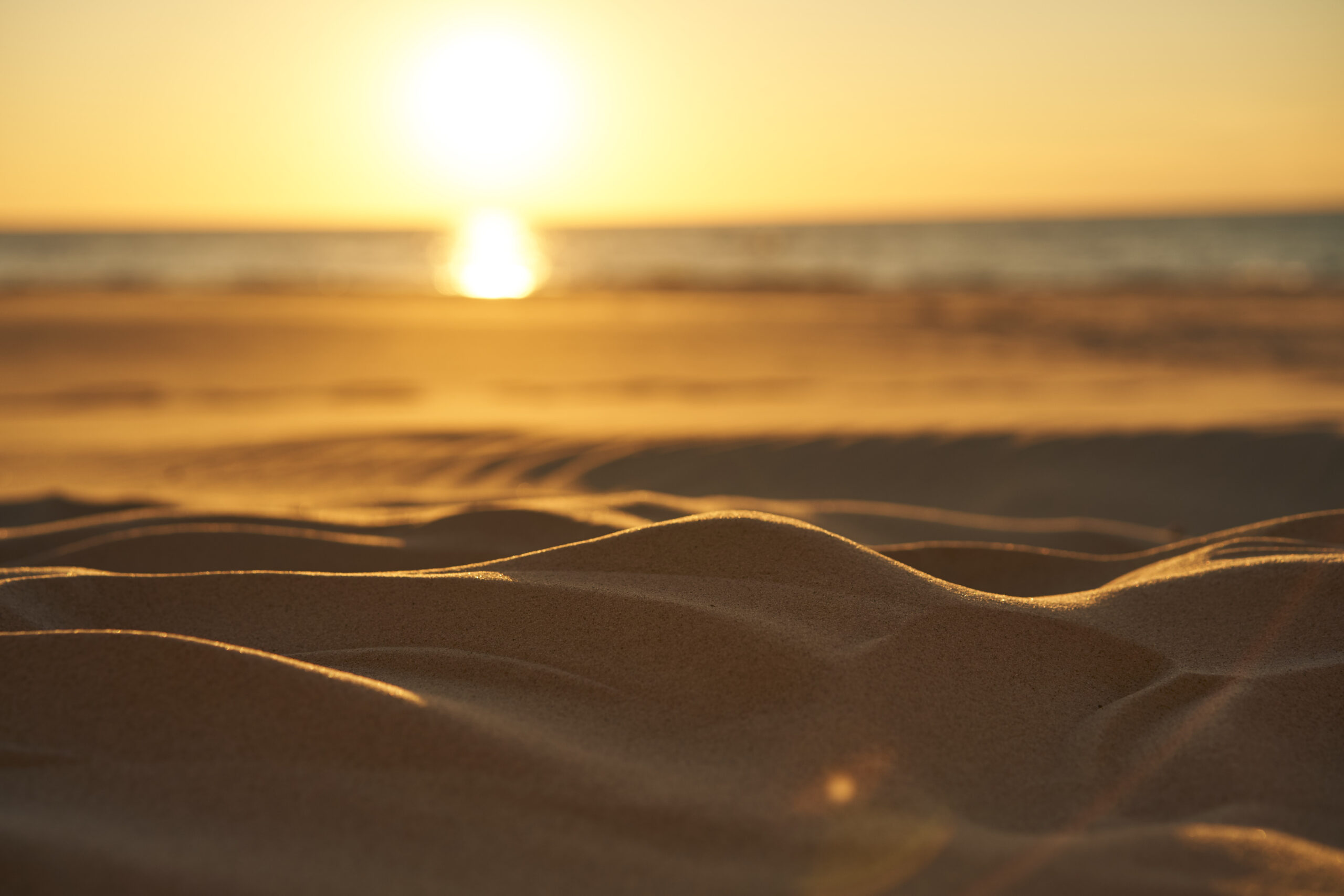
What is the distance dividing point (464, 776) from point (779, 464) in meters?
2.75

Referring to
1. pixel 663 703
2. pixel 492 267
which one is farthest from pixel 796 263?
pixel 663 703

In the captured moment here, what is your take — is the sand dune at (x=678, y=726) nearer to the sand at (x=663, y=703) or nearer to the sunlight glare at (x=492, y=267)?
the sand at (x=663, y=703)

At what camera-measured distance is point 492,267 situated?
2825 centimetres

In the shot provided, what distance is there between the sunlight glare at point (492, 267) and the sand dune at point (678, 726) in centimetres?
1142

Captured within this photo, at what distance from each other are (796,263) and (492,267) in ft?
32.4

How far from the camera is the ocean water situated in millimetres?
15359

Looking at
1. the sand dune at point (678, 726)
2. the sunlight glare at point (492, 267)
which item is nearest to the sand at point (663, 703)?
the sand dune at point (678, 726)

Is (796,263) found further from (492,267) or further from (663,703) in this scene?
(663,703)

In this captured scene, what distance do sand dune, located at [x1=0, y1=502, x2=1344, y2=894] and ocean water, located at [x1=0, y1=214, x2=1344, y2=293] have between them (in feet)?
41.5

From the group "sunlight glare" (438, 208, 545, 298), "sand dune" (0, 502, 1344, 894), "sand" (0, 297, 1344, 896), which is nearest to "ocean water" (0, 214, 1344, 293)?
"sunlight glare" (438, 208, 545, 298)

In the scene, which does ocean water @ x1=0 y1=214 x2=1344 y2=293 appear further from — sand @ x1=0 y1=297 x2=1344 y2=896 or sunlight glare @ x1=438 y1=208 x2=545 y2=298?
sand @ x1=0 y1=297 x2=1344 y2=896

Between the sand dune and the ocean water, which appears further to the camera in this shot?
the ocean water

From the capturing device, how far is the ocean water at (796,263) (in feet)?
50.4

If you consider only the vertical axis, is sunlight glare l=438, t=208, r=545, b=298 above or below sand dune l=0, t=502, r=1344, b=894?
above
